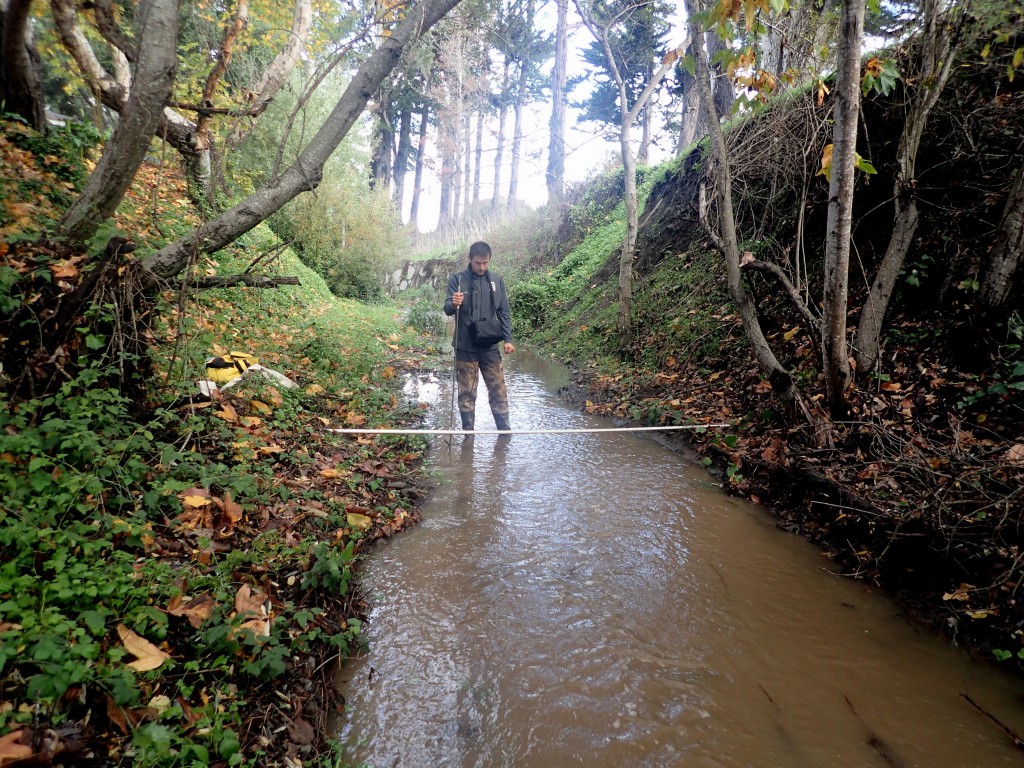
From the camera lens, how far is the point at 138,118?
3564 mm

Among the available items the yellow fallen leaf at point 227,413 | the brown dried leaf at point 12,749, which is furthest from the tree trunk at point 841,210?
the brown dried leaf at point 12,749

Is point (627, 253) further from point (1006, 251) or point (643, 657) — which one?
point (643, 657)

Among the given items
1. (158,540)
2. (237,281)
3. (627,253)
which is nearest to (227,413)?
(237,281)

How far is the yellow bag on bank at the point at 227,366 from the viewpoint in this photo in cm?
469

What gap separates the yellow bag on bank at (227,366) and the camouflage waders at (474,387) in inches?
91.6

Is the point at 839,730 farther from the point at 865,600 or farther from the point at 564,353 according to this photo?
the point at 564,353

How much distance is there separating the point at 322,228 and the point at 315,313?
5790mm

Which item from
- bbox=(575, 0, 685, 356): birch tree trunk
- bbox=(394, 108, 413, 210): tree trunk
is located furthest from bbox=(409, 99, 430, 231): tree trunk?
bbox=(575, 0, 685, 356): birch tree trunk

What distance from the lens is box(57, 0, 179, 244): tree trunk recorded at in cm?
349

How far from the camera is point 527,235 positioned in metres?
23.4

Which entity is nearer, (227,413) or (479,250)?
(227,413)

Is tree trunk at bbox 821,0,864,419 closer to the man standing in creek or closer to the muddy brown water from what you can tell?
the muddy brown water

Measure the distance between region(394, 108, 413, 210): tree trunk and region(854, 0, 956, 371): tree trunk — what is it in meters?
25.2

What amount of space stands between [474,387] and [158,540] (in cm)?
397
